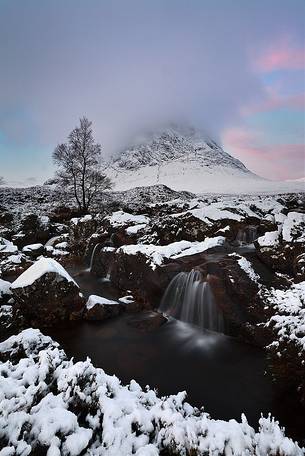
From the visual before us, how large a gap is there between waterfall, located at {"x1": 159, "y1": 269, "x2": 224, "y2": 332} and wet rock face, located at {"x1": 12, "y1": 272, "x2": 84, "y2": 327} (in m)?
3.71

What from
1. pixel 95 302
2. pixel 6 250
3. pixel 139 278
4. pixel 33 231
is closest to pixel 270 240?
pixel 139 278

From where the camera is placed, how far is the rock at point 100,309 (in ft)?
33.8

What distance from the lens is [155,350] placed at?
8531 millimetres

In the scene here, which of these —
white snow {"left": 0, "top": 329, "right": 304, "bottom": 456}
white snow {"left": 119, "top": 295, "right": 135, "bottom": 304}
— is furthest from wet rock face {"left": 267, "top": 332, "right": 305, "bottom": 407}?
white snow {"left": 119, "top": 295, "right": 135, "bottom": 304}

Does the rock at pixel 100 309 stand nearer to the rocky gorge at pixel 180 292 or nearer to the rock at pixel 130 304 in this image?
the rocky gorge at pixel 180 292

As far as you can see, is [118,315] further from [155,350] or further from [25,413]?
[25,413]

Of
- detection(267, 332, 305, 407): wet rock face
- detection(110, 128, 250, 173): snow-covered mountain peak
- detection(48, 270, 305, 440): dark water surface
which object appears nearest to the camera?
detection(267, 332, 305, 407): wet rock face

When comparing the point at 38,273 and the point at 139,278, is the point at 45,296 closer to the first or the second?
the point at 38,273

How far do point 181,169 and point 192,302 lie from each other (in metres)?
111

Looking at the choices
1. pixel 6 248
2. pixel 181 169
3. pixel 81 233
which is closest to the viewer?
pixel 6 248

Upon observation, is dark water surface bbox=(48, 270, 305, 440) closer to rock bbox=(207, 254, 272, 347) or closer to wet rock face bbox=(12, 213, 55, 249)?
rock bbox=(207, 254, 272, 347)

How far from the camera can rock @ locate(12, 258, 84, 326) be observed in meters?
9.62

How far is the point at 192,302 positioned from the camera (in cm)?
1037

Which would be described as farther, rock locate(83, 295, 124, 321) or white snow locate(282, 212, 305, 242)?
white snow locate(282, 212, 305, 242)
